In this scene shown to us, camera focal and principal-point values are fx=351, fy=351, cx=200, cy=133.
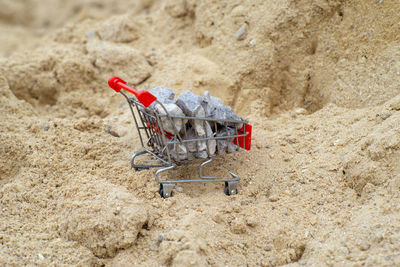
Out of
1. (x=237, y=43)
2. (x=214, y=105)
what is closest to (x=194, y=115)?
(x=214, y=105)

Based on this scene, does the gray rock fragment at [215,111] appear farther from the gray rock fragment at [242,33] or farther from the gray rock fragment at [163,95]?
the gray rock fragment at [242,33]

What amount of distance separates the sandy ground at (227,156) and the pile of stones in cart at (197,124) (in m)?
0.25

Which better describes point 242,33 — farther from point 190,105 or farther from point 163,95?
point 190,105

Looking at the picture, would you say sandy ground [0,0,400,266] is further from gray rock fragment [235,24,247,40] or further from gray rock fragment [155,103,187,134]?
gray rock fragment [155,103,187,134]

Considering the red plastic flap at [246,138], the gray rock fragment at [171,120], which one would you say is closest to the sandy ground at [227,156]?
the red plastic flap at [246,138]

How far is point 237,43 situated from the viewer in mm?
3857

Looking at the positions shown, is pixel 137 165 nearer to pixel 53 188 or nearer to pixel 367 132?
pixel 53 188

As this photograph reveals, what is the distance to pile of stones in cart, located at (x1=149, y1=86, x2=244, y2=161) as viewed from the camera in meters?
2.54

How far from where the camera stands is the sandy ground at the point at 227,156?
2.16 meters

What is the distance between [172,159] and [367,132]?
1524mm

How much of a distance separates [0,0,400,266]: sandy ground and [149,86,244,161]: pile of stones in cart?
0.25 metres

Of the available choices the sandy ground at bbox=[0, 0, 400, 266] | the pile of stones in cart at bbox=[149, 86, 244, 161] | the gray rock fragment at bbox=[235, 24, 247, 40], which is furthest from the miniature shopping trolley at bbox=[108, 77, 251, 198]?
the gray rock fragment at bbox=[235, 24, 247, 40]

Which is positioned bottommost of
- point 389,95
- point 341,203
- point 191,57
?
point 341,203

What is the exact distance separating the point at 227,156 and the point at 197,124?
0.59 meters
